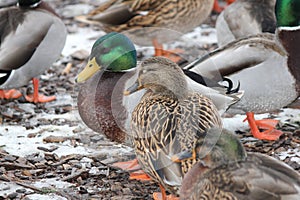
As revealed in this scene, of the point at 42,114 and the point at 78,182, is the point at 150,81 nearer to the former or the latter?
the point at 78,182

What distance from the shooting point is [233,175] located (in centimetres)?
420

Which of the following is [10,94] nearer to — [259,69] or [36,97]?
[36,97]

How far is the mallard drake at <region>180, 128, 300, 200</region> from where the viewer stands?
4.08m

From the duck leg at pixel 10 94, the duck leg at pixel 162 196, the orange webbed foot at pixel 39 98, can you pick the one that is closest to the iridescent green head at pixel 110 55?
the duck leg at pixel 162 196

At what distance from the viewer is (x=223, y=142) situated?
427cm

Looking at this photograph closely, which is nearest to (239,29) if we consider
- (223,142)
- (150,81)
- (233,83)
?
(233,83)

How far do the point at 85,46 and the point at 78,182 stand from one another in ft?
11.3

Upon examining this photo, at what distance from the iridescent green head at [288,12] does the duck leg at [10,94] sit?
2.68 meters

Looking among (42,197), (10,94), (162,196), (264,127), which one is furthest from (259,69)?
(10,94)

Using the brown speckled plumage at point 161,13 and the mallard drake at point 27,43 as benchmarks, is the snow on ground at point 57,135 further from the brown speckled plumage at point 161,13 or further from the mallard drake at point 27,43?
the brown speckled plumage at point 161,13

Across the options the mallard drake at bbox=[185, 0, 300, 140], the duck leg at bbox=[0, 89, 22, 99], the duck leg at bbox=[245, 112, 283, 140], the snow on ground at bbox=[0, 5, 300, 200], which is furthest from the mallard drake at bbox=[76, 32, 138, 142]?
the duck leg at bbox=[0, 89, 22, 99]

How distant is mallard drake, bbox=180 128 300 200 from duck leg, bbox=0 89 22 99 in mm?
3527

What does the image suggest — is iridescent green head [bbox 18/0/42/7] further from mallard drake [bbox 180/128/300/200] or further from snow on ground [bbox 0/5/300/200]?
mallard drake [bbox 180/128/300/200]

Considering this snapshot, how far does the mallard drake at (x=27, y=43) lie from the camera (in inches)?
278
